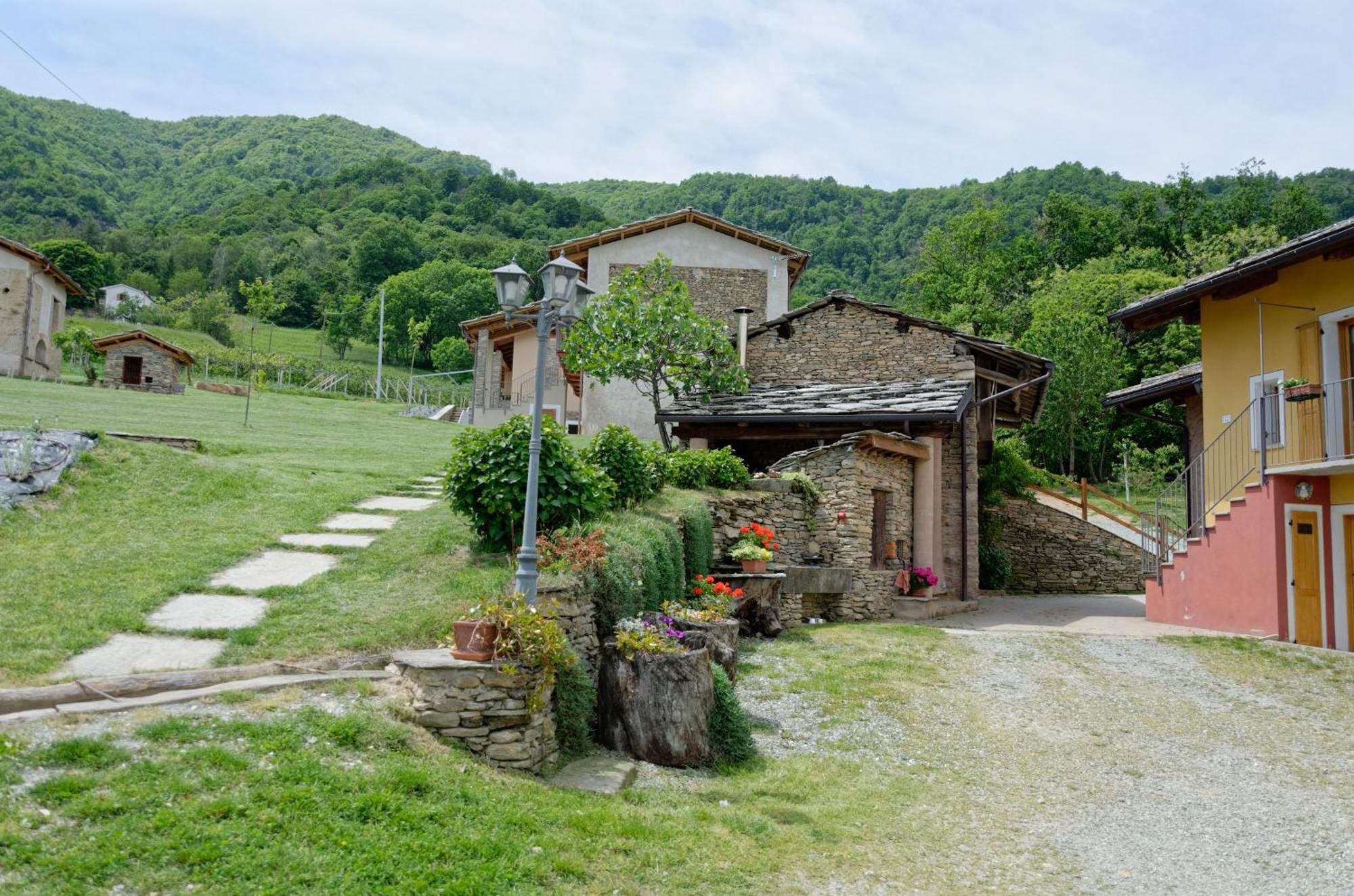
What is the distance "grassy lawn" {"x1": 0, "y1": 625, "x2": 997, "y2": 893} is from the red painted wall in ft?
28.7

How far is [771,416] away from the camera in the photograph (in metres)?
17.7

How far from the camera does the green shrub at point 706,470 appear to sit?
14703mm

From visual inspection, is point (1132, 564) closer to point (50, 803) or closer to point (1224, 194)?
point (50, 803)

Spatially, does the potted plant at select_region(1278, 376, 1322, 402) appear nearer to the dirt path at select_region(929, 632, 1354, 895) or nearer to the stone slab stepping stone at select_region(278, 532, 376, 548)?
the dirt path at select_region(929, 632, 1354, 895)

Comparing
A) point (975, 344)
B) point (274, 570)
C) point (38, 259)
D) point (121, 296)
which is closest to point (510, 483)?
point (274, 570)

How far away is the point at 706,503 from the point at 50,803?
9.94m

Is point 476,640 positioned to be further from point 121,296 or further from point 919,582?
point 121,296

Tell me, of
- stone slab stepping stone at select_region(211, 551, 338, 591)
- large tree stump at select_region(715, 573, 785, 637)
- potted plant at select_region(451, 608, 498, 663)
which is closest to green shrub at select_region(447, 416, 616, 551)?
stone slab stepping stone at select_region(211, 551, 338, 591)

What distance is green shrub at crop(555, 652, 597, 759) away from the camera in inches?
298

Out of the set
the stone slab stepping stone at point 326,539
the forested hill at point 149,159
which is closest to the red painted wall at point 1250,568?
the stone slab stepping stone at point 326,539

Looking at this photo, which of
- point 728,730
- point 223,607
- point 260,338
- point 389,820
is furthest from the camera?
point 260,338

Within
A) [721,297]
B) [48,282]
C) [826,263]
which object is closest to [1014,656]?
[721,297]

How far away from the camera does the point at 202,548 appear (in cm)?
1015

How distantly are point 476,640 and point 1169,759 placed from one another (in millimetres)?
6499
